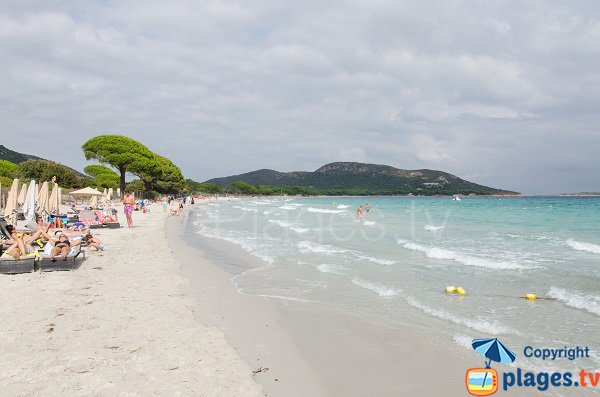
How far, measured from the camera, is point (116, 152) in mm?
55656

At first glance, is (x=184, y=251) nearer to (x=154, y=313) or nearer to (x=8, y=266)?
(x=8, y=266)

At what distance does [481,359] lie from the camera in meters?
5.05

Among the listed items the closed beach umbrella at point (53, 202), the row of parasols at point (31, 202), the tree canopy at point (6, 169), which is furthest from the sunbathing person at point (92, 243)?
the tree canopy at point (6, 169)

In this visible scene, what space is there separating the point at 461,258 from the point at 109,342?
11.1 m

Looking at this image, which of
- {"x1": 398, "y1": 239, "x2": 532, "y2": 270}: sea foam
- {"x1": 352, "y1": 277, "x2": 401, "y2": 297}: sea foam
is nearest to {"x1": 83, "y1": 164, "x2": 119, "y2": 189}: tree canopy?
{"x1": 398, "y1": 239, "x2": 532, "y2": 270}: sea foam

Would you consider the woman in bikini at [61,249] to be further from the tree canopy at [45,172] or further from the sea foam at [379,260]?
the tree canopy at [45,172]

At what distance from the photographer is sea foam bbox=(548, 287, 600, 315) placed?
7391mm

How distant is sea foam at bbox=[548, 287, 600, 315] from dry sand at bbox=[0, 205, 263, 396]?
6.32 metres

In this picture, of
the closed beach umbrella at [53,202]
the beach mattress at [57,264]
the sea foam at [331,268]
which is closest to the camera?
the beach mattress at [57,264]

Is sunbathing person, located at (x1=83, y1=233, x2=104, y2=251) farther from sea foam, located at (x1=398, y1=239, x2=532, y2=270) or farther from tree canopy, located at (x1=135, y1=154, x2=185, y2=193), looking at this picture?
tree canopy, located at (x1=135, y1=154, x2=185, y2=193)

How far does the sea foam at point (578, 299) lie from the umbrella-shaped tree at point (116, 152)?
55.3m

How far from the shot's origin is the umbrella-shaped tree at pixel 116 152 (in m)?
54.9

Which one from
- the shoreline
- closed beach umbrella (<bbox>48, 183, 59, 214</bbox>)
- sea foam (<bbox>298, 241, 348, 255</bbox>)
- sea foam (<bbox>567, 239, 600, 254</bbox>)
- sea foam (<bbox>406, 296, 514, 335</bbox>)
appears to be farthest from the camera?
closed beach umbrella (<bbox>48, 183, 59, 214</bbox>)

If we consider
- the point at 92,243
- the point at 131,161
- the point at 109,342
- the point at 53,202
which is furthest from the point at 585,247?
the point at 131,161
